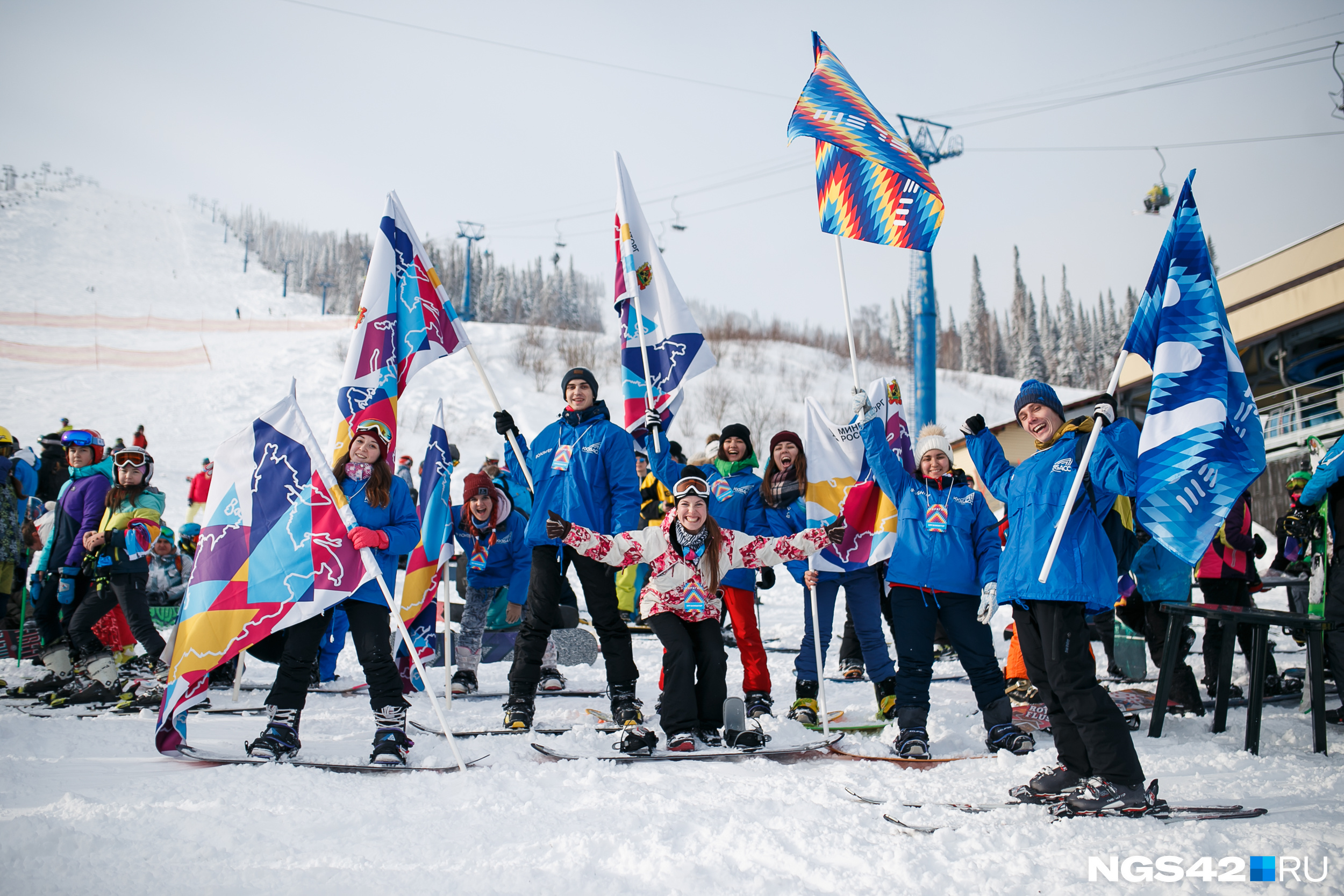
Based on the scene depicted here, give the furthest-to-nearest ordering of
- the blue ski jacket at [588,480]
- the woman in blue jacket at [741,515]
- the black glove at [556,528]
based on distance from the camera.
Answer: the woman in blue jacket at [741,515]
the blue ski jacket at [588,480]
the black glove at [556,528]

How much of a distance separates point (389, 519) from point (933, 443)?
11.6 ft

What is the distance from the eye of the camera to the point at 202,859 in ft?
9.28

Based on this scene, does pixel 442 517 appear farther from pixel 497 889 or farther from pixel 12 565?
pixel 497 889

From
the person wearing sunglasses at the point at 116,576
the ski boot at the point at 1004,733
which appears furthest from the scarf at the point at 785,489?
the person wearing sunglasses at the point at 116,576

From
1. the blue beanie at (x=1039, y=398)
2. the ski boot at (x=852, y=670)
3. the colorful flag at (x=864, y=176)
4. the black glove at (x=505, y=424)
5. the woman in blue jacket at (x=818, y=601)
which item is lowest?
the ski boot at (x=852, y=670)

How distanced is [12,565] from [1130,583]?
30.8 ft

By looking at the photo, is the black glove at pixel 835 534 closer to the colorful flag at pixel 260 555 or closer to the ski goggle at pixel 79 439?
the colorful flag at pixel 260 555

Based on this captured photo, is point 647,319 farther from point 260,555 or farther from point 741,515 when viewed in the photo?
point 260,555

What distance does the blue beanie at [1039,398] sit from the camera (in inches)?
156

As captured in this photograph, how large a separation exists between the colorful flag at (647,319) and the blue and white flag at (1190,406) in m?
3.17

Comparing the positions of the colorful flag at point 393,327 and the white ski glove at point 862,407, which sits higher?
the colorful flag at point 393,327

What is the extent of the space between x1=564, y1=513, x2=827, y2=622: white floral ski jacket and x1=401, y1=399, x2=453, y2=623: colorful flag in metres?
1.92

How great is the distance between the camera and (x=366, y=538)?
4387mm

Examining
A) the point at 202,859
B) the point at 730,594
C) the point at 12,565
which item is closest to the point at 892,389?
the point at 730,594
